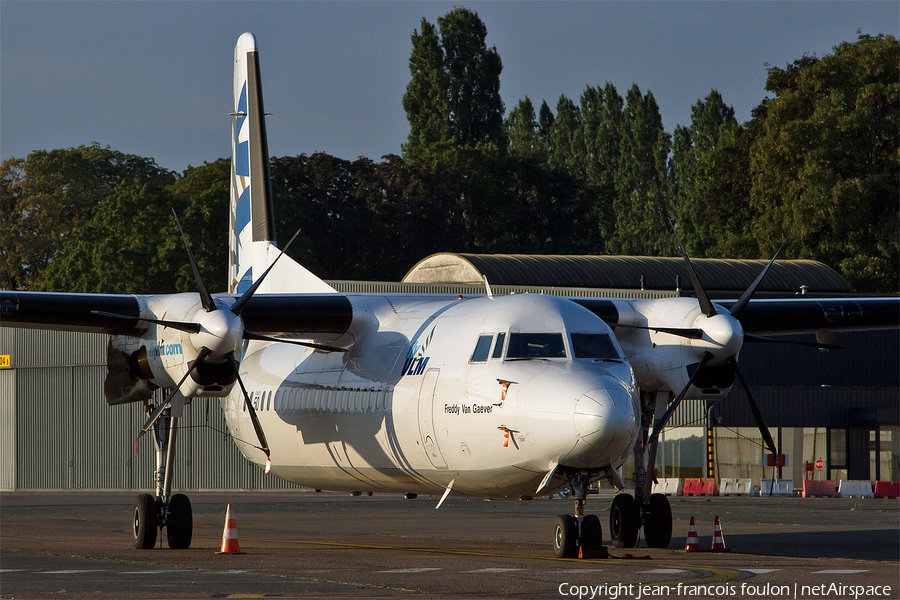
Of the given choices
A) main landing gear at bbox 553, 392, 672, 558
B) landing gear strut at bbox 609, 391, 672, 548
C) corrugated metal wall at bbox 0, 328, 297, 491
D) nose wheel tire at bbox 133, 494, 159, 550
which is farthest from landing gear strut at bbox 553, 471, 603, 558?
corrugated metal wall at bbox 0, 328, 297, 491

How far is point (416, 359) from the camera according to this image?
14.7 metres

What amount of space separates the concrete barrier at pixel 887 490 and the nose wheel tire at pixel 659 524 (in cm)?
1824

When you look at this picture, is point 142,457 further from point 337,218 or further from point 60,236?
point 60,236

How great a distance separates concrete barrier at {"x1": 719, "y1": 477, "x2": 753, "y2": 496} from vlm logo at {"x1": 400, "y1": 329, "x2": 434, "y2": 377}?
858 inches

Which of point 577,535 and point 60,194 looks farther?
point 60,194

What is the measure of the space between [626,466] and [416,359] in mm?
22161

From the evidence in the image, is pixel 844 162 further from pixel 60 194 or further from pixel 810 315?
pixel 60 194

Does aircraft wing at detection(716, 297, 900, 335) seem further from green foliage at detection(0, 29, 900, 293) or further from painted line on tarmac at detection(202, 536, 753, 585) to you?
green foliage at detection(0, 29, 900, 293)

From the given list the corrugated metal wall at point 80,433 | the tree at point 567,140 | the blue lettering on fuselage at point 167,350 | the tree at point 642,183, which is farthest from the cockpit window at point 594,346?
the tree at point 567,140

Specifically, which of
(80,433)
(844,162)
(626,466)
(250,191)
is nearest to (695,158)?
(844,162)

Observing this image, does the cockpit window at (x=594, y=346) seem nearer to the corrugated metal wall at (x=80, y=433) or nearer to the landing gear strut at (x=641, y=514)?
the landing gear strut at (x=641, y=514)

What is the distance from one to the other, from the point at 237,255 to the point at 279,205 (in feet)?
115

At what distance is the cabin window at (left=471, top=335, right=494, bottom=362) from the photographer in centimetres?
1349

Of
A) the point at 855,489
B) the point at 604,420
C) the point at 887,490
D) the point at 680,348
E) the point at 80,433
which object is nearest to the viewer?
the point at 604,420
